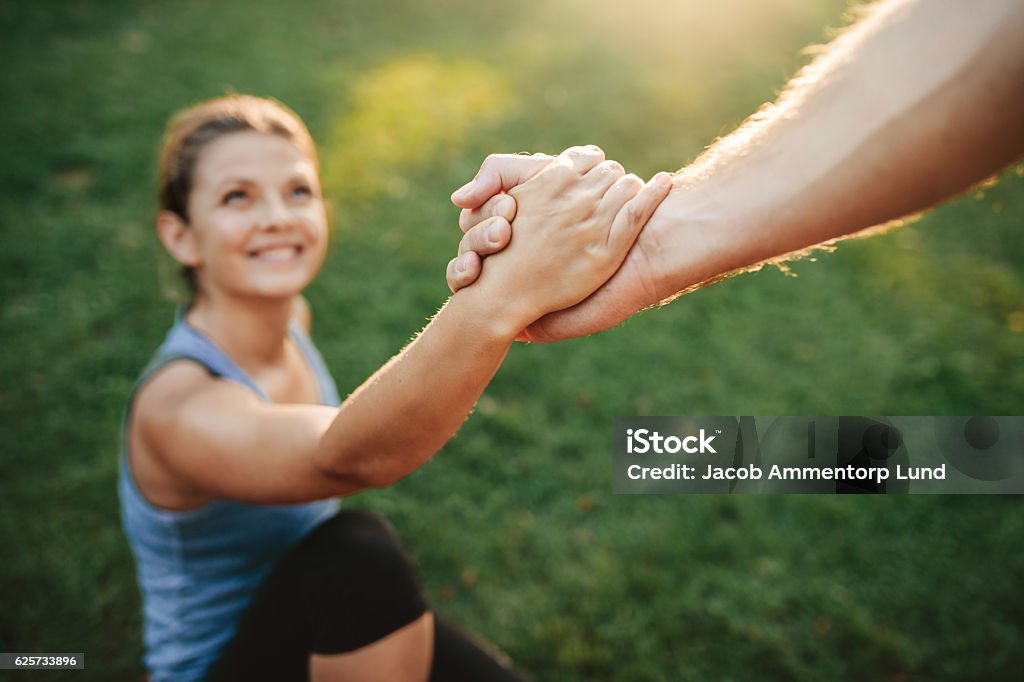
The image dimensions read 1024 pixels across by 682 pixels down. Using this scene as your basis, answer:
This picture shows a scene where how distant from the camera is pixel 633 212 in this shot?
157 centimetres

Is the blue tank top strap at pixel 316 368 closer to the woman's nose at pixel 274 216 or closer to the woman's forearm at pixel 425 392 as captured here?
the woman's nose at pixel 274 216

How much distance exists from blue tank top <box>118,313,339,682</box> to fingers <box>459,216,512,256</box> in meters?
0.97

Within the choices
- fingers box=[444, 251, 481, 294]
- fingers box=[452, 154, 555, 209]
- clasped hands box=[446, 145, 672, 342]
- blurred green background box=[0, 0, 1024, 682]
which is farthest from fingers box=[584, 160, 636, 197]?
blurred green background box=[0, 0, 1024, 682]

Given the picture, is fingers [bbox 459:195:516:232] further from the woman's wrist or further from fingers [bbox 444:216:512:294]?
the woman's wrist

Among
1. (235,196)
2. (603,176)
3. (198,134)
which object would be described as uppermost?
(198,134)

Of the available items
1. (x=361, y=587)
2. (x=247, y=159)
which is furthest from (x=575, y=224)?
(x=247, y=159)

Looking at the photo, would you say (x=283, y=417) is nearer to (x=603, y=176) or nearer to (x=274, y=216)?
(x=274, y=216)

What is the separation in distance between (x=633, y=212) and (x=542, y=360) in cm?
282

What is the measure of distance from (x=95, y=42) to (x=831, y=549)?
26.7 feet

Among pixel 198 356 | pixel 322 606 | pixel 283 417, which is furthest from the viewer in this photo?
pixel 198 356

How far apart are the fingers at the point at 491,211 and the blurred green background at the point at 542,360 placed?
5.20 ft

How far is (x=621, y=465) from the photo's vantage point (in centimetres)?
363

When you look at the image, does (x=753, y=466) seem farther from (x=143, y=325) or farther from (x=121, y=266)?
(x=121, y=266)

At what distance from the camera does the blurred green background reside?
3.04 metres
